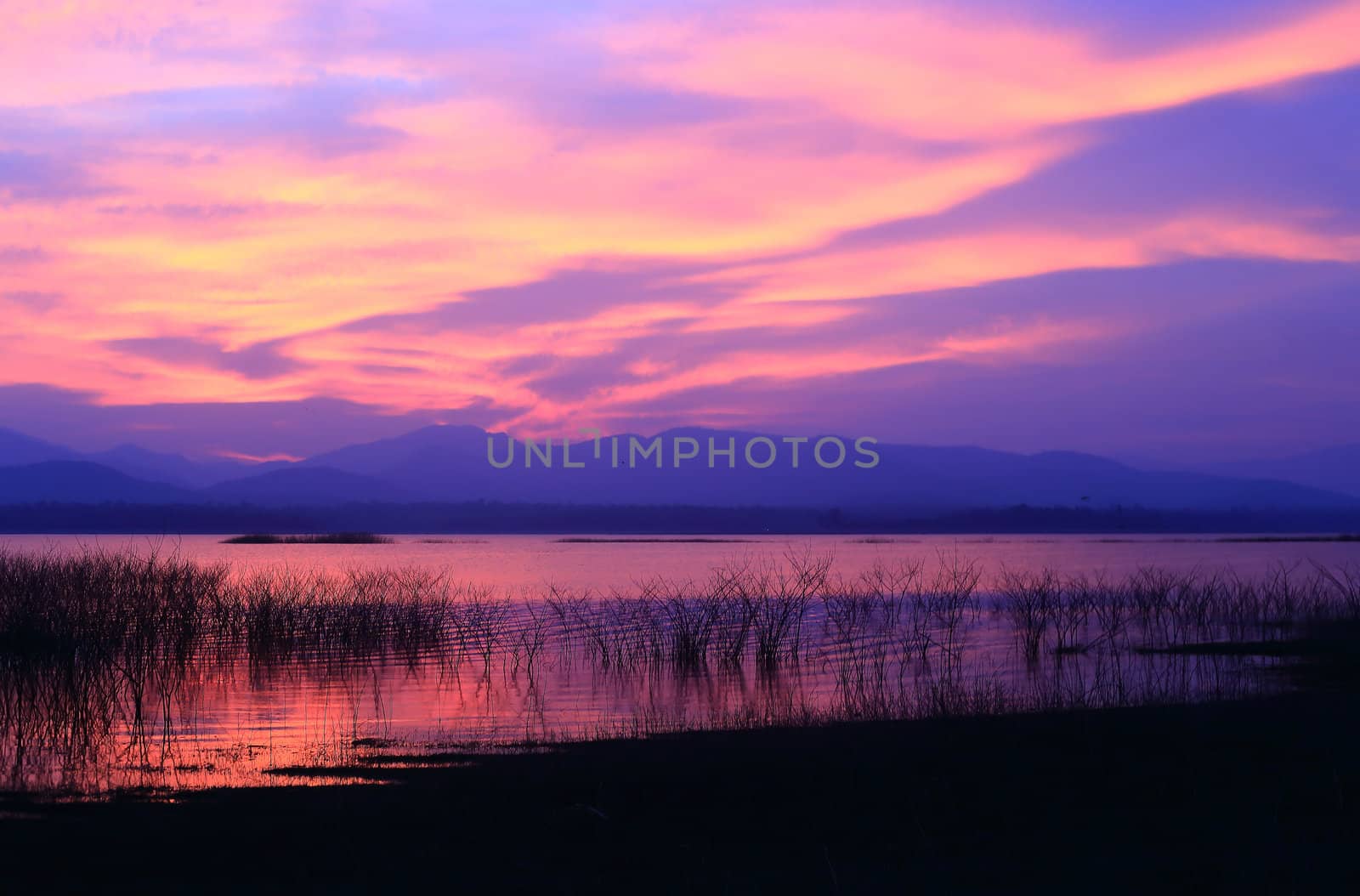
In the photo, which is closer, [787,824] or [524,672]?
[787,824]

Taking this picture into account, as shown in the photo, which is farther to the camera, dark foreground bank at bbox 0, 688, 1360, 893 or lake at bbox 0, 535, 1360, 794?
lake at bbox 0, 535, 1360, 794

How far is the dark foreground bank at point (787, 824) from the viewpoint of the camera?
738 cm

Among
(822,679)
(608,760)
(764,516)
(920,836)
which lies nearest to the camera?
(920,836)

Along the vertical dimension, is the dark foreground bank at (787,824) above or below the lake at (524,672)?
above

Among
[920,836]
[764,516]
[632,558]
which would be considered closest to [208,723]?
[920,836]

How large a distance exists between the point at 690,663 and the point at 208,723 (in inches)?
355

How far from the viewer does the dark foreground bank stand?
7.38 m

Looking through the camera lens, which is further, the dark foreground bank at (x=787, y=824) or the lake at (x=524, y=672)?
the lake at (x=524, y=672)

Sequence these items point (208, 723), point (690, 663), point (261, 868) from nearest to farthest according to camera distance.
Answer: point (261, 868)
point (208, 723)
point (690, 663)

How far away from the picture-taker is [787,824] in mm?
8836

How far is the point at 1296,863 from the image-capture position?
23.8ft

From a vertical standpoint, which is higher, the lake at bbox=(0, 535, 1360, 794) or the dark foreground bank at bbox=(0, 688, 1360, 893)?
the dark foreground bank at bbox=(0, 688, 1360, 893)

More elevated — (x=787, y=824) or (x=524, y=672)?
(x=787, y=824)

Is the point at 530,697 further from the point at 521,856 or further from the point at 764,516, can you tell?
the point at 764,516
